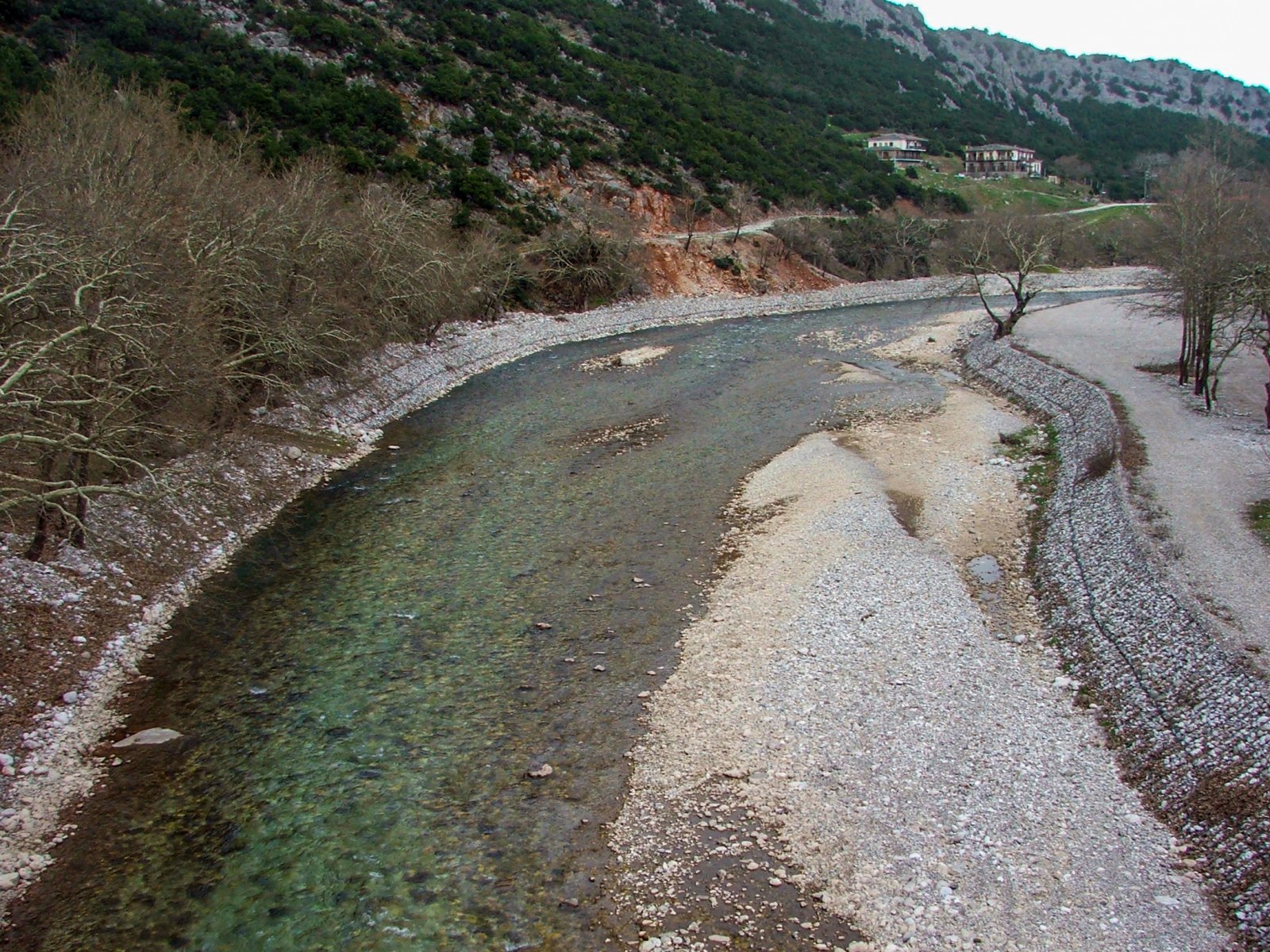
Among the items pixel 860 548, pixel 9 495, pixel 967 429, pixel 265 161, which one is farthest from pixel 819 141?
pixel 9 495

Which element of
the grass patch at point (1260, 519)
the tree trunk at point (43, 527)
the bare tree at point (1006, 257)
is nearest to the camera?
the tree trunk at point (43, 527)

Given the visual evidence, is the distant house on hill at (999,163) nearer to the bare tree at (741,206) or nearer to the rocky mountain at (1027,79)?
the rocky mountain at (1027,79)

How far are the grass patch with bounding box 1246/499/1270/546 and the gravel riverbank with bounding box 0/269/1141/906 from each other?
21369mm

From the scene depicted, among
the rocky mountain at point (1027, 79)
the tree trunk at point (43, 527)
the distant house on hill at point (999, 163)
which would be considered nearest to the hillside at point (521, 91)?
the distant house on hill at point (999, 163)

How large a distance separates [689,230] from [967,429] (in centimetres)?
4061

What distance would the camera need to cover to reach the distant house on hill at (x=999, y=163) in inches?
5290

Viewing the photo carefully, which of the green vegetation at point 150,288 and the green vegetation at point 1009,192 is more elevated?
the green vegetation at point 1009,192

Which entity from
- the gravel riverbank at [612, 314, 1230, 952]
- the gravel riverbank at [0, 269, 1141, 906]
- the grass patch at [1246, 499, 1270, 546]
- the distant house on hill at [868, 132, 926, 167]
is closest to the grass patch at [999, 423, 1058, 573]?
the gravel riverbank at [612, 314, 1230, 952]

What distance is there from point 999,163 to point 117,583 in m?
143

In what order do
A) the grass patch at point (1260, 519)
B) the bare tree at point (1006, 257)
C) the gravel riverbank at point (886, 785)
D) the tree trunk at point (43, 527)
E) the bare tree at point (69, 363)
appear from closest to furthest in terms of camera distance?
the gravel riverbank at point (886, 785), the bare tree at point (69, 363), the tree trunk at point (43, 527), the grass patch at point (1260, 519), the bare tree at point (1006, 257)

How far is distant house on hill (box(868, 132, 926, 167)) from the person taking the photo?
406 feet

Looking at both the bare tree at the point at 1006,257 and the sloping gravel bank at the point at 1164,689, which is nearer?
the sloping gravel bank at the point at 1164,689

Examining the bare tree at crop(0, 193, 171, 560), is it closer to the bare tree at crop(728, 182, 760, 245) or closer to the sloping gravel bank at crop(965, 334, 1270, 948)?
the sloping gravel bank at crop(965, 334, 1270, 948)

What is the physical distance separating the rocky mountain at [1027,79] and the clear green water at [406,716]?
161387 millimetres
